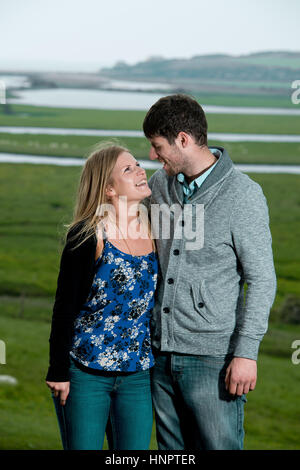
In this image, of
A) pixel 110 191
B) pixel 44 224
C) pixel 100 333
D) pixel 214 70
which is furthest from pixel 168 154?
pixel 214 70

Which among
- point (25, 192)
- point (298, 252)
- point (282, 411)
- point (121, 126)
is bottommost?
point (282, 411)

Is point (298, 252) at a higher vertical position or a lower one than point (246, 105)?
lower

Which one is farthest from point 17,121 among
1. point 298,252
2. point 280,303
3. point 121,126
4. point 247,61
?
point 280,303

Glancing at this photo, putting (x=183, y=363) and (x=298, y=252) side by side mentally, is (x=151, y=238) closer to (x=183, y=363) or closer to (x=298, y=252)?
(x=183, y=363)

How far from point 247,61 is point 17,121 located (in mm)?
15239

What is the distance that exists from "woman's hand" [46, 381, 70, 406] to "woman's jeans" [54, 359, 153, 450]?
0.01 metres

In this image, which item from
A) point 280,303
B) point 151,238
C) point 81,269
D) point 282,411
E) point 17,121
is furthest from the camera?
point 17,121

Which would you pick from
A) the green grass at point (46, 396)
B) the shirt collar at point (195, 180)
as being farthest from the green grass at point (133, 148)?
the shirt collar at point (195, 180)

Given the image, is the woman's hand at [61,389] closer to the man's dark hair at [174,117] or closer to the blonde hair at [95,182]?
the blonde hair at [95,182]

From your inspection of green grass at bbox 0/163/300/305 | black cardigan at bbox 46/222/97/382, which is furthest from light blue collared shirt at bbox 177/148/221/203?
green grass at bbox 0/163/300/305

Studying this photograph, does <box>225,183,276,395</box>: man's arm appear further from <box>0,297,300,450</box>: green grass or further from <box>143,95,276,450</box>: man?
<box>0,297,300,450</box>: green grass

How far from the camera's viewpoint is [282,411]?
9656 mm

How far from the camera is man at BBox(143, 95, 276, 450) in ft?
6.48

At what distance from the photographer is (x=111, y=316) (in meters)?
2.03
